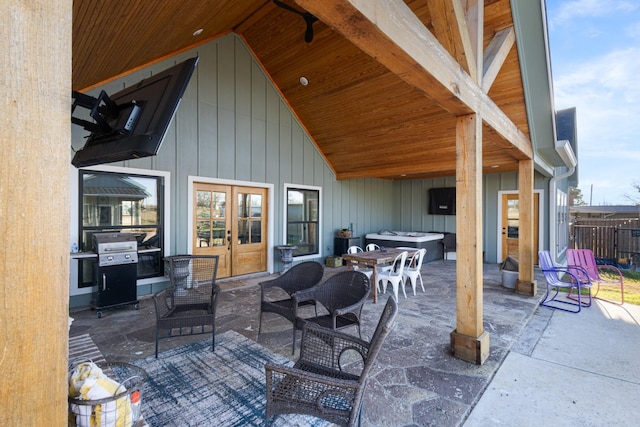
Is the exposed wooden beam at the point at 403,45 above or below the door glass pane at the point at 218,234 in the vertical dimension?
above

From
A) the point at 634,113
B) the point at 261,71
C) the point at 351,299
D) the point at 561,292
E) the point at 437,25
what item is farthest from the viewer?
the point at 634,113

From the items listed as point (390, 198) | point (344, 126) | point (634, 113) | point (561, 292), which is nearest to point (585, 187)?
point (634, 113)

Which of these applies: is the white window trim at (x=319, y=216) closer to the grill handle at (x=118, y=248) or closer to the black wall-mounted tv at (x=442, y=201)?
the grill handle at (x=118, y=248)

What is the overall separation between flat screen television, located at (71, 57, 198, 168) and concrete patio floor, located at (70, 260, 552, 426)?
6.68 ft

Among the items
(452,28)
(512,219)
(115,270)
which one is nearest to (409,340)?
(452,28)

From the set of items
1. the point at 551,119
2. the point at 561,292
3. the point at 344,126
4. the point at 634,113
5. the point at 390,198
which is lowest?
the point at 561,292

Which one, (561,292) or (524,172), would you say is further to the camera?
(561,292)

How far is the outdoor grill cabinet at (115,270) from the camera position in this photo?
12.3 feet

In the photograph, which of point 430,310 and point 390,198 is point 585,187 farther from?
point 430,310

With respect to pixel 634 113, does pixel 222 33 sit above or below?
below

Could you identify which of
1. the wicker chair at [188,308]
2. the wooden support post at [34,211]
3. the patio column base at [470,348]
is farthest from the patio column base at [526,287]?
the wooden support post at [34,211]

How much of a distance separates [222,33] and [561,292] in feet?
25.4

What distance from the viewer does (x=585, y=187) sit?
2827cm

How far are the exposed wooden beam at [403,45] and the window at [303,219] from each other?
181 inches
